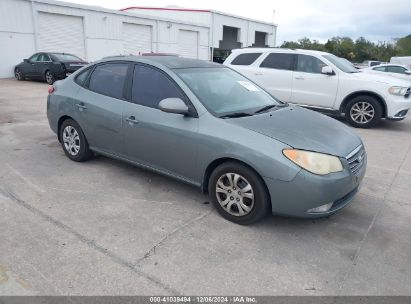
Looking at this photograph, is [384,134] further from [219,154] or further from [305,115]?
[219,154]

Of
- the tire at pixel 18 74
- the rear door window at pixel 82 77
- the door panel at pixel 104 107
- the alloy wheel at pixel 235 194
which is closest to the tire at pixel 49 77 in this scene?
the tire at pixel 18 74

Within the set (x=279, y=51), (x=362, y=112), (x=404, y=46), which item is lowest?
(x=362, y=112)

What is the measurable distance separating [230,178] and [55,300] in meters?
1.85

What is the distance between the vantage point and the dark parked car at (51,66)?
16.0 metres

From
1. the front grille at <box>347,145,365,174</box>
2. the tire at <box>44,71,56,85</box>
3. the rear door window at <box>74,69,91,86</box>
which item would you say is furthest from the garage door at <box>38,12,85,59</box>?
the front grille at <box>347,145,365,174</box>

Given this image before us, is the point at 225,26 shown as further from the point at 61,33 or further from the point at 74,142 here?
the point at 74,142

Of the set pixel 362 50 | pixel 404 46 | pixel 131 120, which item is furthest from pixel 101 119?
pixel 404 46

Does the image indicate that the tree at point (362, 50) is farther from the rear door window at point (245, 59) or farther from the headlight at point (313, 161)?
the headlight at point (313, 161)

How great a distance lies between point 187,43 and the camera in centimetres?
3234

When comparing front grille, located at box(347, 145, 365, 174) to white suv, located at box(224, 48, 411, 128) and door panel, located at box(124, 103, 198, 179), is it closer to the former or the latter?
door panel, located at box(124, 103, 198, 179)

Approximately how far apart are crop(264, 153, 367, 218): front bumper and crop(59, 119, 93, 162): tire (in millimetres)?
2946

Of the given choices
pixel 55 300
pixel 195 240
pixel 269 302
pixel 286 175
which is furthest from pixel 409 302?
pixel 55 300

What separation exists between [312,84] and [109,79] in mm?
5746

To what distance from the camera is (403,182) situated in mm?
5070
